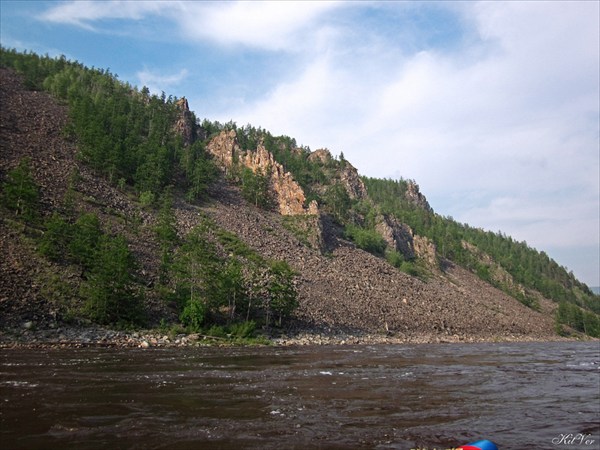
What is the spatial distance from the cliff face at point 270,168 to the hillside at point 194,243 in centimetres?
47

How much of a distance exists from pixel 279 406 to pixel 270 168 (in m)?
111

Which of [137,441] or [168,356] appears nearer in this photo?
[137,441]

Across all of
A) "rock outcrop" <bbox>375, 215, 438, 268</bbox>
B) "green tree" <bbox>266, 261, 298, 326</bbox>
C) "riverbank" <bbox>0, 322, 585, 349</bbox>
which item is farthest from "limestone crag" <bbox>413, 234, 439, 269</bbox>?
"green tree" <bbox>266, 261, 298, 326</bbox>

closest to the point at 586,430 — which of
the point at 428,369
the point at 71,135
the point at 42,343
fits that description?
the point at 428,369

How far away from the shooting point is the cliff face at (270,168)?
4370 inches

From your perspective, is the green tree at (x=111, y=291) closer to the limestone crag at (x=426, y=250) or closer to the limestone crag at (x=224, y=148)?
the limestone crag at (x=224, y=148)

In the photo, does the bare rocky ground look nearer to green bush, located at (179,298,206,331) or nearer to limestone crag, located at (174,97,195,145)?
green bush, located at (179,298,206,331)

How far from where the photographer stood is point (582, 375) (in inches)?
963

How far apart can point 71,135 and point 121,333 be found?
66556mm

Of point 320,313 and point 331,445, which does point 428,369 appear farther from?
point 320,313

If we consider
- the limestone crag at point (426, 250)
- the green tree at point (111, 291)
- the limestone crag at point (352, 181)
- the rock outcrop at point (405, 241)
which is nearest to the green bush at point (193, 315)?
the green tree at point (111, 291)
